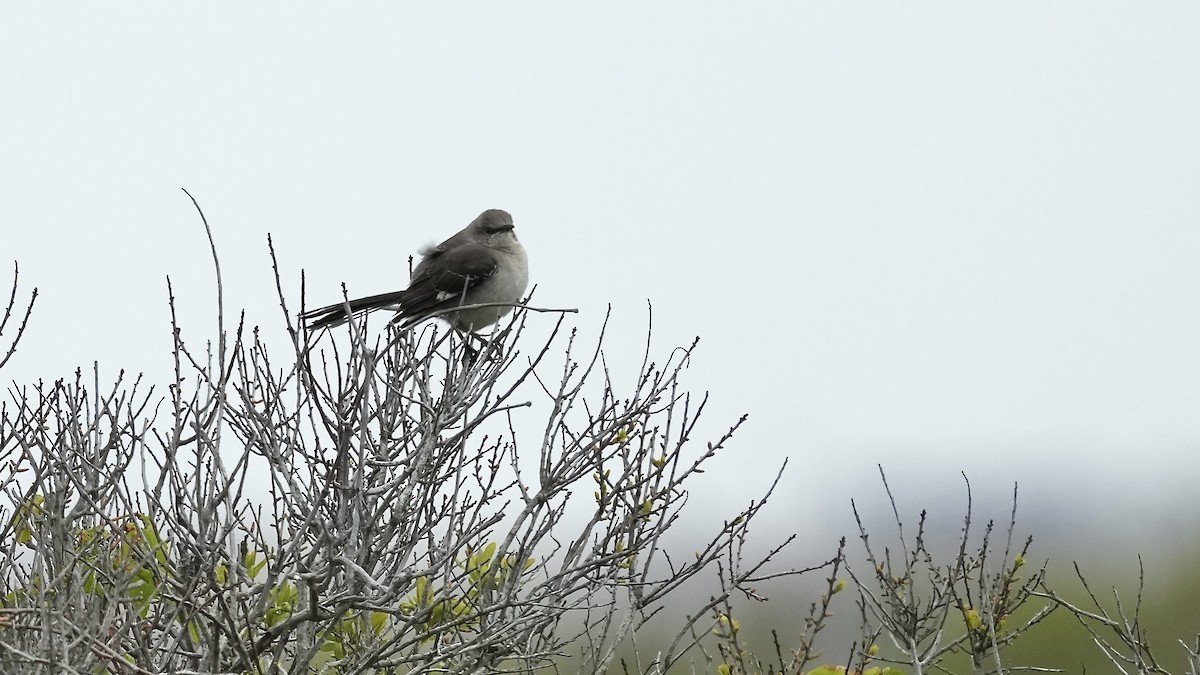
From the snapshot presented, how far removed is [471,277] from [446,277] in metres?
0.15

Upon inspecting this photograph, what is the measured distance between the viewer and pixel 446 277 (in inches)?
329

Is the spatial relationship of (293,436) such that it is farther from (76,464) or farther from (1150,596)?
(1150,596)

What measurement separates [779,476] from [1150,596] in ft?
84.7

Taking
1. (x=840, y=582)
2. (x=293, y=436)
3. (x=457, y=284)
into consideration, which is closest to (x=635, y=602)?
(x=840, y=582)

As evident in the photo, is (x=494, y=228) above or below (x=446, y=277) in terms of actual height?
above

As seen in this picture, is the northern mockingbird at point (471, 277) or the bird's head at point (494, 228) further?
the bird's head at point (494, 228)

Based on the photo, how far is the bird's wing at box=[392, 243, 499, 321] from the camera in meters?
8.01

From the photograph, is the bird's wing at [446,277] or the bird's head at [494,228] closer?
the bird's wing at [446,277]

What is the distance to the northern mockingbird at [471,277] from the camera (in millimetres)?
8109

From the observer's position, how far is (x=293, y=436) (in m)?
4.77

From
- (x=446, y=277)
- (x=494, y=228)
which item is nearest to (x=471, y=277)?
(x=446, y=277)

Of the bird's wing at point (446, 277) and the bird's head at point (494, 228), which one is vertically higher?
A: the bird's head at point (494, 228)

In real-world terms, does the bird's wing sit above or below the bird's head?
below

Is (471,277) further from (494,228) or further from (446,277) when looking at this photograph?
(494,228)
